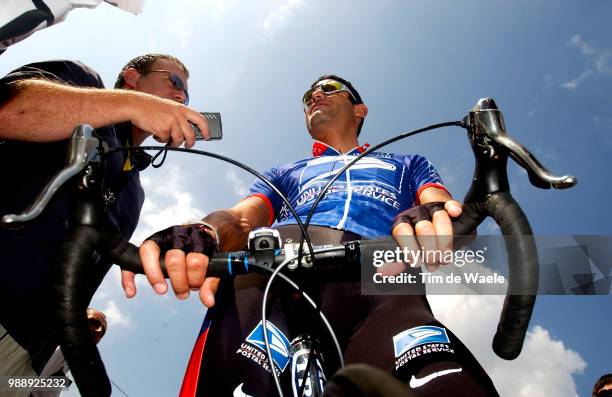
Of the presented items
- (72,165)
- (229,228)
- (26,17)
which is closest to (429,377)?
(229,228)

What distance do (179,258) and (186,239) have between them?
0.25 feet

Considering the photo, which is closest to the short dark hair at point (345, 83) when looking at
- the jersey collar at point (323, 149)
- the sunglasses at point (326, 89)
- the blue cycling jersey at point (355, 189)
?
the sunglasses at point (326, 89)

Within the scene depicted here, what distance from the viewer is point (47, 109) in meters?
1.96

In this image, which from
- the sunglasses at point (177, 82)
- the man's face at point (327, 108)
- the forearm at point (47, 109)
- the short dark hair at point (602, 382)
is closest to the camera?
the forearm at point (47, 109)

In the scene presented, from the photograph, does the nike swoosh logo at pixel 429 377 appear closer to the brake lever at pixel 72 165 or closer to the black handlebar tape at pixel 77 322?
the black handlebar tape at pixel 77 322

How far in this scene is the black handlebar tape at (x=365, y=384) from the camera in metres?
0.66

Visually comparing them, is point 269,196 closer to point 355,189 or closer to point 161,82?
point 355,189

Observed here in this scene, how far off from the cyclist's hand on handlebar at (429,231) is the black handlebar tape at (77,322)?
3.06 feet

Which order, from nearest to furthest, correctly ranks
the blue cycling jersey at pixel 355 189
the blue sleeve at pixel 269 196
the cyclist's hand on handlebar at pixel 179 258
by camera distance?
the cyclist's hand on handlebar at pixel 179 258 → the blue cycling jersey at pixel 355 189 → the blue sleeve at pixel 269 196

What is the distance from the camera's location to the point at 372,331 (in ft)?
6.05

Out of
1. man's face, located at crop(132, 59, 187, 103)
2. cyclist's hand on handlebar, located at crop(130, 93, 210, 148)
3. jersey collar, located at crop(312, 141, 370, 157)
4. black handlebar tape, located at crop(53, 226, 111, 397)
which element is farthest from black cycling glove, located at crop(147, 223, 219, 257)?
man's face, located at crop(132, 59, 187, 103)

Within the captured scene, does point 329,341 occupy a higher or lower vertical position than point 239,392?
higher

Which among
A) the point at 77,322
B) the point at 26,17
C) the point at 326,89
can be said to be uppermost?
the point at 326,89

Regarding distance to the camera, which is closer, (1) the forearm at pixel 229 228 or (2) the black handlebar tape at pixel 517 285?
(2) the black handlebar tape at pixel 517 285
